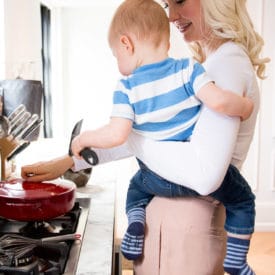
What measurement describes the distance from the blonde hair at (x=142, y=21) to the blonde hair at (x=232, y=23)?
108 millimetres

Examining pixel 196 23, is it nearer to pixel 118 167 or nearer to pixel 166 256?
pixel 166 256

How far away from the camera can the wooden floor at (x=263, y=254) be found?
2.72 meters

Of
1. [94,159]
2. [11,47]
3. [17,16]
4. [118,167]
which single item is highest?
[17,16]

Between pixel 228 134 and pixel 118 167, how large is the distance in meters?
1.24

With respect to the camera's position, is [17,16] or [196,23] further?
[17,16]

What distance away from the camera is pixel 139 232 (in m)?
0.95

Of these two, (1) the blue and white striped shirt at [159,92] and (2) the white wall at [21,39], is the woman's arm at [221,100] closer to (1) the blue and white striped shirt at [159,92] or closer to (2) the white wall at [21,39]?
(1) the blue and white striped shirt at [159,92]

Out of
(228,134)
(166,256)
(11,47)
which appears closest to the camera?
(228,134)

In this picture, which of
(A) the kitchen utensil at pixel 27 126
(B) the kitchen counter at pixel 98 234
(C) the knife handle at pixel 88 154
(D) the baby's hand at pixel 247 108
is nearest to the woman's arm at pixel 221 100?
(D) the baby's hand at pixel 247 108

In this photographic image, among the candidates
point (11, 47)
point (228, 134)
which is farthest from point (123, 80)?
point (11, 47)

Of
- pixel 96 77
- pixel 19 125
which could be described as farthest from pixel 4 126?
pixel 96 77

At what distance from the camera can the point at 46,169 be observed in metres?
1.12

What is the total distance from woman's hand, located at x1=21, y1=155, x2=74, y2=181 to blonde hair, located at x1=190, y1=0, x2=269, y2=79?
0.53m

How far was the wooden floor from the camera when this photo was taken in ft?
8.94
